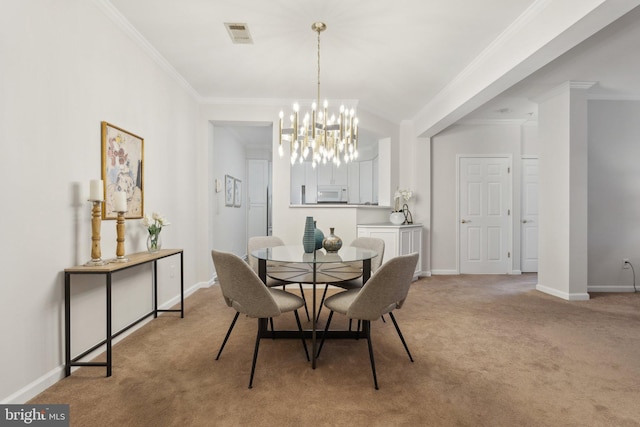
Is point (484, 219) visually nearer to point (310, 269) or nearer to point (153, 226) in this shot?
point (310, 269)

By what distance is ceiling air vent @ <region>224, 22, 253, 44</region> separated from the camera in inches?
103

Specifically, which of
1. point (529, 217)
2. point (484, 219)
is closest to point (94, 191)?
point (484, 219)

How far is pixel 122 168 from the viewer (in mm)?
2557

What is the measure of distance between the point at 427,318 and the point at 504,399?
4.39ft

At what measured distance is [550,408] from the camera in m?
1.67

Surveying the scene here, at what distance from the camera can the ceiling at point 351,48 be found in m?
2.39

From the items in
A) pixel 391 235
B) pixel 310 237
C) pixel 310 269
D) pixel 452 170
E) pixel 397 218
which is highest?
pixel 452 170

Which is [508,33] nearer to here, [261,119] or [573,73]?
[573,73]

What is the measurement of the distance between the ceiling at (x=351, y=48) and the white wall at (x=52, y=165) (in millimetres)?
528

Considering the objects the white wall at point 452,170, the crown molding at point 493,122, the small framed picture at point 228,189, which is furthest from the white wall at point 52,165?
the crown molding at point 493,122

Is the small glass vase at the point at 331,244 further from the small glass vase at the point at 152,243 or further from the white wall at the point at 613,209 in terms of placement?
the white wall at the point at 613,209

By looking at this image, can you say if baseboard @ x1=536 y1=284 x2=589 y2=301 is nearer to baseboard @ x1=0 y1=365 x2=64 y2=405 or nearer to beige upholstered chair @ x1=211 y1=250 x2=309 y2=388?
beige upholstered chair @ x1=211 y1=250 x2=309 y2=388

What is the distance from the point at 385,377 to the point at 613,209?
4.22m

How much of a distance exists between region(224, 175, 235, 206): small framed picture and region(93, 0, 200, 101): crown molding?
1.78m
